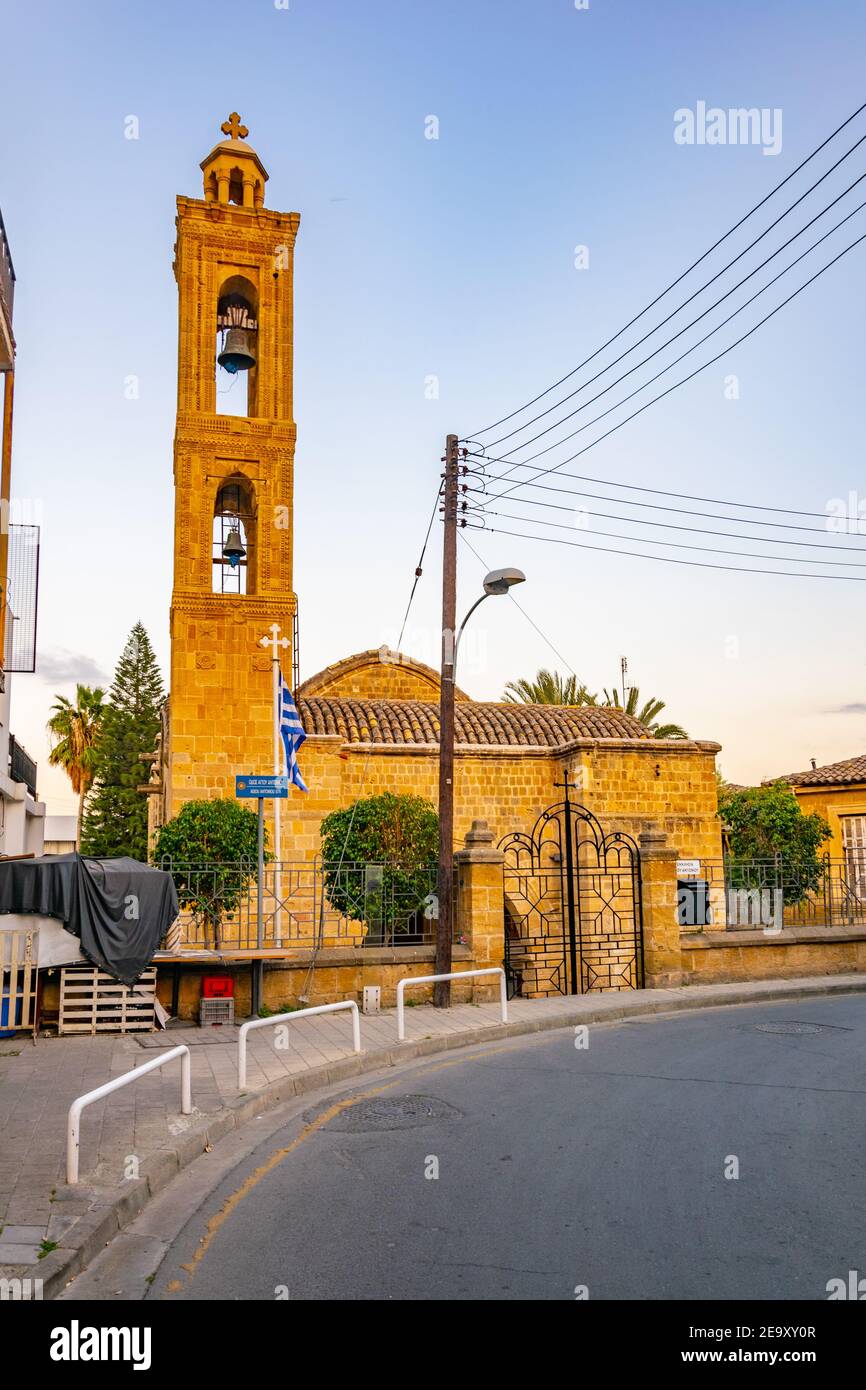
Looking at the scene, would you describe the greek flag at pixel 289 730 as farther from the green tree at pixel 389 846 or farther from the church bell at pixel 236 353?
the church bell at pixel 236 353

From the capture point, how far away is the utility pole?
15.7 metres

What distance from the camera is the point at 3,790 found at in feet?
61.7

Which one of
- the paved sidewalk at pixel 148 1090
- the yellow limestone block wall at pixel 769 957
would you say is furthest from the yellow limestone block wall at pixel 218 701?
the yellow limestone block wall at pixel 769 957

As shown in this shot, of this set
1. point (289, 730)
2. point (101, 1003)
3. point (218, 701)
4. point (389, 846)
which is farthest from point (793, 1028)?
point (218, 701)

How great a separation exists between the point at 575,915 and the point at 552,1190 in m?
14.2

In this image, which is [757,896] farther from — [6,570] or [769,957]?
[6,570]

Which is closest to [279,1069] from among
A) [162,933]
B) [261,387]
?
[162,933]

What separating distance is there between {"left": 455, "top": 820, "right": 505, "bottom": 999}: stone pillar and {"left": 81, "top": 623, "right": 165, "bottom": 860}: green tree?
39.0m

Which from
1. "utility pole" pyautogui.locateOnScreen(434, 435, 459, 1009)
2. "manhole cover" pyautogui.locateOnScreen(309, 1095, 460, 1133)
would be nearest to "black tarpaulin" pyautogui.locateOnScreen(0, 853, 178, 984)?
"utility pole" pyautogui.locateOnScreen(434, 435, 459, 1009)

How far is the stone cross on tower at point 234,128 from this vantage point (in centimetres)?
2434

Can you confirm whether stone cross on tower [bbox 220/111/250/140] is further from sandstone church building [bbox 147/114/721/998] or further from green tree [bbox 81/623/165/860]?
green tree [bbox 81/623/165/860]

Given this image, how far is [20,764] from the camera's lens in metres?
24.0
